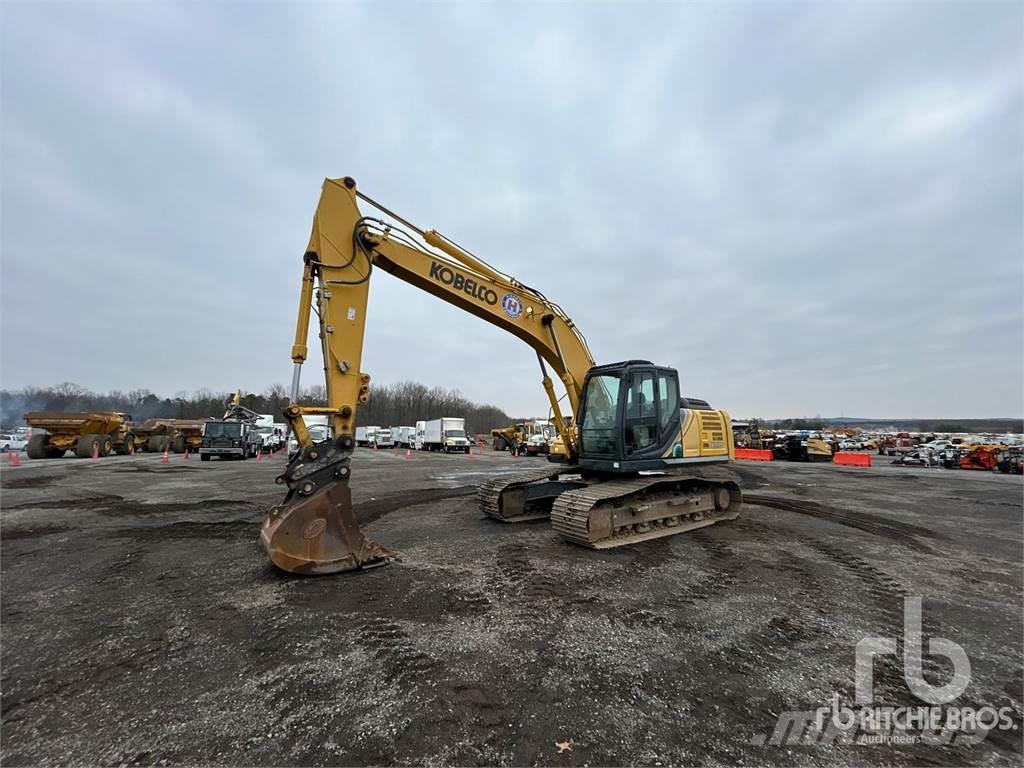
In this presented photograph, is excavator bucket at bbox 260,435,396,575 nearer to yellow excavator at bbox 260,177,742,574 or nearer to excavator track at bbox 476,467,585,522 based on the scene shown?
yellow excavator at bbox 260,177,742,574

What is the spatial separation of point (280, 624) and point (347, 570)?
1385 mm

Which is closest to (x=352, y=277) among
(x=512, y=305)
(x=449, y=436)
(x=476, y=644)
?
(x=512, y=305)

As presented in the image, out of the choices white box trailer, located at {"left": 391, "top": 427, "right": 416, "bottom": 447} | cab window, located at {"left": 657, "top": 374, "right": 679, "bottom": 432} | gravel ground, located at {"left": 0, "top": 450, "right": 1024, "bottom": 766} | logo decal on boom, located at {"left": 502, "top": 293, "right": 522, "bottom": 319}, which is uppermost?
logo decal on boom, located at {"left": 502, "top": 293, "right": 522, "bottom": 319}

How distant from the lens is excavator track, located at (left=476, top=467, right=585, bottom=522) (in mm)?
8477

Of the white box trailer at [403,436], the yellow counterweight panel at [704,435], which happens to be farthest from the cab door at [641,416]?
the white box trailer at [403,436]

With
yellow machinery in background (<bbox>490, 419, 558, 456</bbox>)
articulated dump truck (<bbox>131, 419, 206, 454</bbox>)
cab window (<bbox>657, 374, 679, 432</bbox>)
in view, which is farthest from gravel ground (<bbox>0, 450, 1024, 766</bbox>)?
articulated dump truck (<bbox>131, 419, 206, 454</bbox>)

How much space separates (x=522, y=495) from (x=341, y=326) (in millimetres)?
4642

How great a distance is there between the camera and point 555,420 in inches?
362

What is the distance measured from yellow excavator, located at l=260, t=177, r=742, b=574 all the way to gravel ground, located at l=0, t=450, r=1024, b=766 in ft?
1.69

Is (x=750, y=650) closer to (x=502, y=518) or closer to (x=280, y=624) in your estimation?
(x=280, y=624)

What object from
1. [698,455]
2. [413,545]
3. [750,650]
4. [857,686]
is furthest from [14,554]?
[698,455]

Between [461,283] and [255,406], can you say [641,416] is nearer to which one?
[461,283]

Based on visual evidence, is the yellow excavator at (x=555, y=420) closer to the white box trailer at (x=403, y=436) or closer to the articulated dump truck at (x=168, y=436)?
the articulated dump truck at (x=168, y=436)

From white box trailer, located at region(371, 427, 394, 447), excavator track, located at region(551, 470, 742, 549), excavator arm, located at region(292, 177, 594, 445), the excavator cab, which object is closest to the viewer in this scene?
excavator arm, located at region(292, 177, 594, 445)
